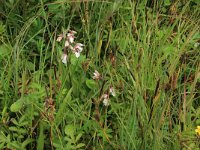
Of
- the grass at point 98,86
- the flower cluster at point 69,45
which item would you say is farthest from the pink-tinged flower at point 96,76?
the flower cluster at point 69,45

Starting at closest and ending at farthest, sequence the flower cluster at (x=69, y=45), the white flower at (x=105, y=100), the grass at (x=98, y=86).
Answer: the grass at (x=98, y=86) < the white flower at (x=105, y=100) < the flower cluster at (x=69, y=45)

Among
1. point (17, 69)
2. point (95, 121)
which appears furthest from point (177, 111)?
point (17, 69)

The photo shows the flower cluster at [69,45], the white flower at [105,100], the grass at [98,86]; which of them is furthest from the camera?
the flower cluster at [69,45]

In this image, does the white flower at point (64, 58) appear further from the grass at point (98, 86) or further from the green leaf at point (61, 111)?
the green leaf at point (61, 111)

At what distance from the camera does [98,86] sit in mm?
2125

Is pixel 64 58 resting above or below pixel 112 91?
above

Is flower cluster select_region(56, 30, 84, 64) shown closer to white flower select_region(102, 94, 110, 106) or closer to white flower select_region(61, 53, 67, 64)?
white flower select_region(61, 53, 67, 64)

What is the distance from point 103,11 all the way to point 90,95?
1.99ft

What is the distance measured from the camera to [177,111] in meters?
2.08

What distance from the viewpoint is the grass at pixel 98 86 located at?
75.1 inches

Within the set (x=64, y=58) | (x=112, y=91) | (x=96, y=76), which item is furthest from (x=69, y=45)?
(x=112, y=91)

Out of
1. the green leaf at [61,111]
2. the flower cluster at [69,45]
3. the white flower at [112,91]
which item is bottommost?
the green leaf at [61,111]

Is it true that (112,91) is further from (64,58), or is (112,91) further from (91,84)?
(64,58)

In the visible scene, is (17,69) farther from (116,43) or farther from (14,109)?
(116,43)
